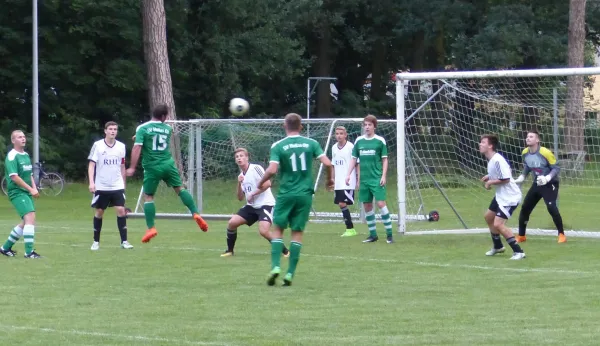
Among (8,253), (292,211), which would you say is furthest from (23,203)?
(292,211)

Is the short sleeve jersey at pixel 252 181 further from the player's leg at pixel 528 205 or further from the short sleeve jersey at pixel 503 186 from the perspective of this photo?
the player's leg at pixel 528 205

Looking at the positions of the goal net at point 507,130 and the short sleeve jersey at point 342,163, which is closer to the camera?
the short sleeve jersey at point 342,163

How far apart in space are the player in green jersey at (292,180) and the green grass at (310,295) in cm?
41

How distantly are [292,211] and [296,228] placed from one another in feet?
0.61

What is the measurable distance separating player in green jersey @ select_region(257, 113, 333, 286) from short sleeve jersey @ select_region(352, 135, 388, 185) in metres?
5.28

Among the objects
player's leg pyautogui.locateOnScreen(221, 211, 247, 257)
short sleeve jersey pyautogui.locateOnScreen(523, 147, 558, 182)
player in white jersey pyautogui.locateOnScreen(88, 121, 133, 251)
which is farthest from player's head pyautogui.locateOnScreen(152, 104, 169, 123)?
short sleeve jersey pyautogui.locateOnScreen(523, 147, 558, 182)

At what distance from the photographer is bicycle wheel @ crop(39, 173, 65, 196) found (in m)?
34.4

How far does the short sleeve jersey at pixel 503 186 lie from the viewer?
13898 mm

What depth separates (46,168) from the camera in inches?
1500

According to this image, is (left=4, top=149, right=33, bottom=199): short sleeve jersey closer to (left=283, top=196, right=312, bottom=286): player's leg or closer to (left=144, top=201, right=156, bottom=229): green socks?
(left=144, top=201, right=156, bottom=229): green socks

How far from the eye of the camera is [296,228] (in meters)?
11.5

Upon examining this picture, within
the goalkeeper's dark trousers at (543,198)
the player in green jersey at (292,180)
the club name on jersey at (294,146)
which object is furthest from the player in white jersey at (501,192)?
the club name on jersey at (294,146)

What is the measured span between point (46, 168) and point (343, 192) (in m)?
21.7

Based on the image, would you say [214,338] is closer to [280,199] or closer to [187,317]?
[187,317]
